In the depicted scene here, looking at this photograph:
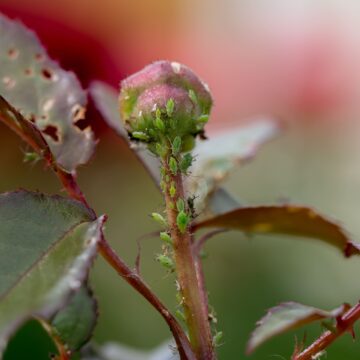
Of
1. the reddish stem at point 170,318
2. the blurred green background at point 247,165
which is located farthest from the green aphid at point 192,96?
the blurred green background at point 247,165

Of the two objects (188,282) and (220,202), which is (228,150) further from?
(188,282)

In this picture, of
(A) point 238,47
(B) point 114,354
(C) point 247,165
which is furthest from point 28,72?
(A) point 238,47

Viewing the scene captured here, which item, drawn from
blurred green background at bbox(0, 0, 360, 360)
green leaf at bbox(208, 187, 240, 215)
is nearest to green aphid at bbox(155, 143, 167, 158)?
green leaf at bbox(208, 187, 240, 215)

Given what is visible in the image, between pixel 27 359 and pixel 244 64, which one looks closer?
pixel 27 359

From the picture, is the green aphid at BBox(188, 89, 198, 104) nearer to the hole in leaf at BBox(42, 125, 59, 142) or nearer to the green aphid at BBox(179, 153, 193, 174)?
the green aphid at BBox(179, 153, 193, 174)

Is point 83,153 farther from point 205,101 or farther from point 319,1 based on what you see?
point 319,1

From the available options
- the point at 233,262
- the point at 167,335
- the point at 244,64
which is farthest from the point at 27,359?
the point at 244,64

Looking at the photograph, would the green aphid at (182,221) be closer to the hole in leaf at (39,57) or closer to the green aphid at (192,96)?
the green aphid at (192,96)
